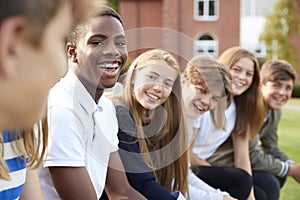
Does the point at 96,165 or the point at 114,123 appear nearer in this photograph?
the point at 96,165

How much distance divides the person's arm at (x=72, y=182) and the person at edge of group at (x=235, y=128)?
144 cm

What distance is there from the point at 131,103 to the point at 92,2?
179 centimetres

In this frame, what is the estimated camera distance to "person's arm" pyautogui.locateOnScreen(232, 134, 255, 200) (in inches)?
134

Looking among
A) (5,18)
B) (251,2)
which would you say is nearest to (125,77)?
(5,18)

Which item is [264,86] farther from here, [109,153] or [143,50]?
[109,153]

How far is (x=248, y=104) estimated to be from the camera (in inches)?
138

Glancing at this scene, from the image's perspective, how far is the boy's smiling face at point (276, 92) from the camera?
3.77m

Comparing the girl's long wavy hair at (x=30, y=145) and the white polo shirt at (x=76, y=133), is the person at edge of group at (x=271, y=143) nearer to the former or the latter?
the white polo shirt at (x=76, y=133)

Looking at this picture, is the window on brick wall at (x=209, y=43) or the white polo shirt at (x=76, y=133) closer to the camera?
the white polo shirt at (x=76, y=133)

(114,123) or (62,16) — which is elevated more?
(62,16)

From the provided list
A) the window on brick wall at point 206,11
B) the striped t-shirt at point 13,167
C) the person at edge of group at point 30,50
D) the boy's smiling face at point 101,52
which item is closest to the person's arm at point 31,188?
the striped t-shirt at point 13,167

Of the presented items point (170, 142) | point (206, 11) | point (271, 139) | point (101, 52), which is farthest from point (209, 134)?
point (206, 11)

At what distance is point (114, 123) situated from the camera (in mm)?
2150

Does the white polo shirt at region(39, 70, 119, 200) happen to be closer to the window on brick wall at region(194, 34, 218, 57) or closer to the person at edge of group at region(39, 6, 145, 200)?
the person at edge of group at region(39, 6, 145, 200)
